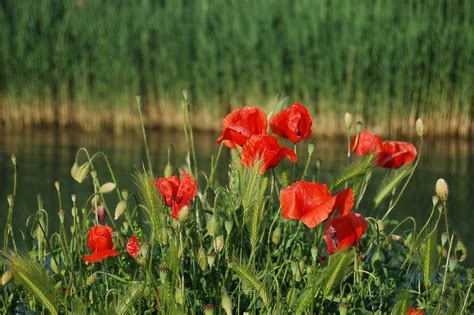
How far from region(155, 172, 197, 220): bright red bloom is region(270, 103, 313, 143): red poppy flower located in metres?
0.31

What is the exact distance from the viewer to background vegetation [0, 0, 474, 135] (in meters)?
8.45

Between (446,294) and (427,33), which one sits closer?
(446,294)

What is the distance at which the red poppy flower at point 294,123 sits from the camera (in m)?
3.00

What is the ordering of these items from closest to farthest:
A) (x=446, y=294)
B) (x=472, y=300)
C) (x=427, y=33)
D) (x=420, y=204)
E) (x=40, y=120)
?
1. (x=446, y=294)
2. (x=472, y=300)
3. (x=420, y=204)
4. (x=427, y=33)
5. (x=40, y=120)

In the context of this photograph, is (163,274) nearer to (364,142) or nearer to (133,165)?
(364,142)

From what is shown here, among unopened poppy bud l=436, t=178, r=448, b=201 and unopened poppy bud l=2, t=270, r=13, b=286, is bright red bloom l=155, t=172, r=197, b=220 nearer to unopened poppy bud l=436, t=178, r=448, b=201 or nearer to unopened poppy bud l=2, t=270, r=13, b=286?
unopened poppy bud l=2, t=270, r=13, b=286

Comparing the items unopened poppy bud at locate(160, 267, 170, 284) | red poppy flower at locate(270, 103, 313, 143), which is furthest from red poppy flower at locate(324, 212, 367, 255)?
unopened poppy bud at locate(160, 267, 170, 284)

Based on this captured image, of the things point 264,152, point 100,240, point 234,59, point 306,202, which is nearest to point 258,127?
point 264,152

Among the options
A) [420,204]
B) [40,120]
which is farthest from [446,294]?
[40,120]

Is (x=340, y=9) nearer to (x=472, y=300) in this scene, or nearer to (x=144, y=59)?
(x=144, y=59)

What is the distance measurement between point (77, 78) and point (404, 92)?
2541 millimetres

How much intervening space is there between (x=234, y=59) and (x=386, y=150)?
5582mm

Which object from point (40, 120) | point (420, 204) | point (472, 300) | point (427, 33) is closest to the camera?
point (472, 300)

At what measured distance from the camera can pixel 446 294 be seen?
259 cm
